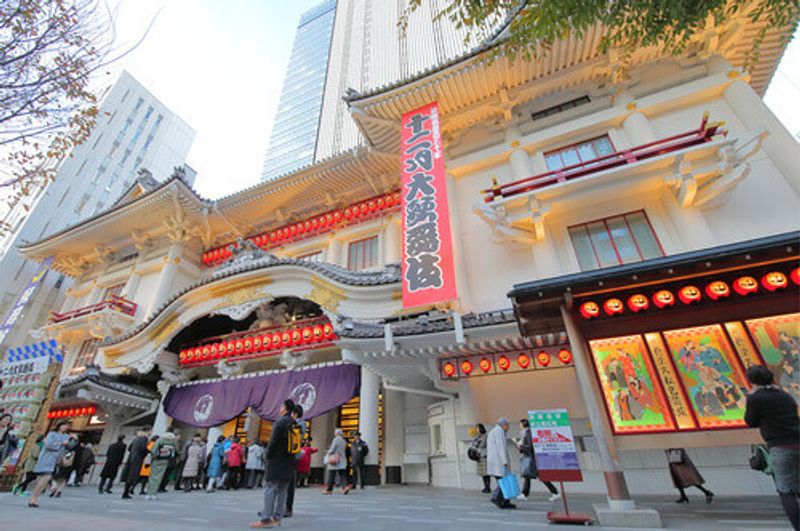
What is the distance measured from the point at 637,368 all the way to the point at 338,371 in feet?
27.4

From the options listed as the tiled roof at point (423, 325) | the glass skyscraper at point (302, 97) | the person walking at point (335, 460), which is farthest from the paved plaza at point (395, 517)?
the glass skyscraper at point (302, 97)

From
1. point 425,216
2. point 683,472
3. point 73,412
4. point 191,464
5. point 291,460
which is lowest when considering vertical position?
point 683,472

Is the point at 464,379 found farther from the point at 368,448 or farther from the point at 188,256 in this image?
the point at 188,256

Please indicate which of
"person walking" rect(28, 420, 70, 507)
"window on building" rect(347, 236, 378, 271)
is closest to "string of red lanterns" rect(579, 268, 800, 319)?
"window on building" rect(347, 236, 378, 271)

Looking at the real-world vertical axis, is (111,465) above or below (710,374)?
below

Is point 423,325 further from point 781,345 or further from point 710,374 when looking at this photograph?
point 781,345

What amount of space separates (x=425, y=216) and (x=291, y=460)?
753cm

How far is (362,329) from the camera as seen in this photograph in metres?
9.13

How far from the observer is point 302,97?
61344mm

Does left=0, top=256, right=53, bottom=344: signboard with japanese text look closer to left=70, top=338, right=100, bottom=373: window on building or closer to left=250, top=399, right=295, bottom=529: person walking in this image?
left=70, top=338, right=100, bottom=373: window on building

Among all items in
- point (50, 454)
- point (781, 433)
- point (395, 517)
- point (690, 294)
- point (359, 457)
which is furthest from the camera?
point (359, 457)

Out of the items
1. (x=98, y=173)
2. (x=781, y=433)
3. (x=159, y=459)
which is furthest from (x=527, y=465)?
(x=98, y=173)

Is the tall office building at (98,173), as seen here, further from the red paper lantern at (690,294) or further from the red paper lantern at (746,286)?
the red paper lantern at (746,286)

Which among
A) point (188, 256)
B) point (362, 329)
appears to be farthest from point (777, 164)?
point (188, 256)
